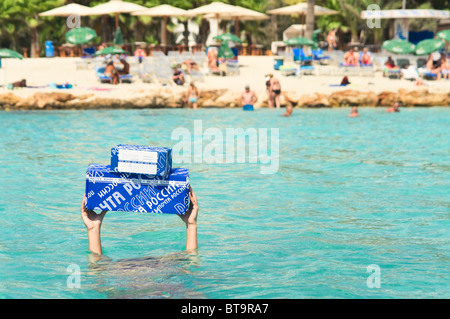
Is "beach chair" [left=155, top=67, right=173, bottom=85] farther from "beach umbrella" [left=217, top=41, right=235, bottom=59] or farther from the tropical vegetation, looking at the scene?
the tropical vegetation

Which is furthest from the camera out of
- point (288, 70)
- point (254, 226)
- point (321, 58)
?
point (321, 58)

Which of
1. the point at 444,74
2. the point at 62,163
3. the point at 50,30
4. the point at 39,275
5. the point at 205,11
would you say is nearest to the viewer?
the point at 39,275

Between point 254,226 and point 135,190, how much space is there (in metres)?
3.53

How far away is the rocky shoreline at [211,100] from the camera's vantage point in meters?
22.8

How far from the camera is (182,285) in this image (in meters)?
6.43

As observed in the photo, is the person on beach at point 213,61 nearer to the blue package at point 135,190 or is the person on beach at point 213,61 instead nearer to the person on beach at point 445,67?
the person on beach at point 445,67

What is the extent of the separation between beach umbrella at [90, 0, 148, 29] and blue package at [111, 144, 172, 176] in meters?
27.6

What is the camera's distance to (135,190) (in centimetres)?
591

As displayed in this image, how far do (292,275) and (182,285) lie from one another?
115cm

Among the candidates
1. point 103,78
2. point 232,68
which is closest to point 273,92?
point 232,68

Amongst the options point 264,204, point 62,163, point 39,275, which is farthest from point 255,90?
point 39,275

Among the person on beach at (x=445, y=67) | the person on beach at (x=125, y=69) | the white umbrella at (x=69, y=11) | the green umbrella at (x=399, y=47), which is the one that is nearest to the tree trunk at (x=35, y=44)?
the white umbrella at (x=69, y=11)

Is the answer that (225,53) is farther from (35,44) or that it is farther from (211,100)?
(35,44)
